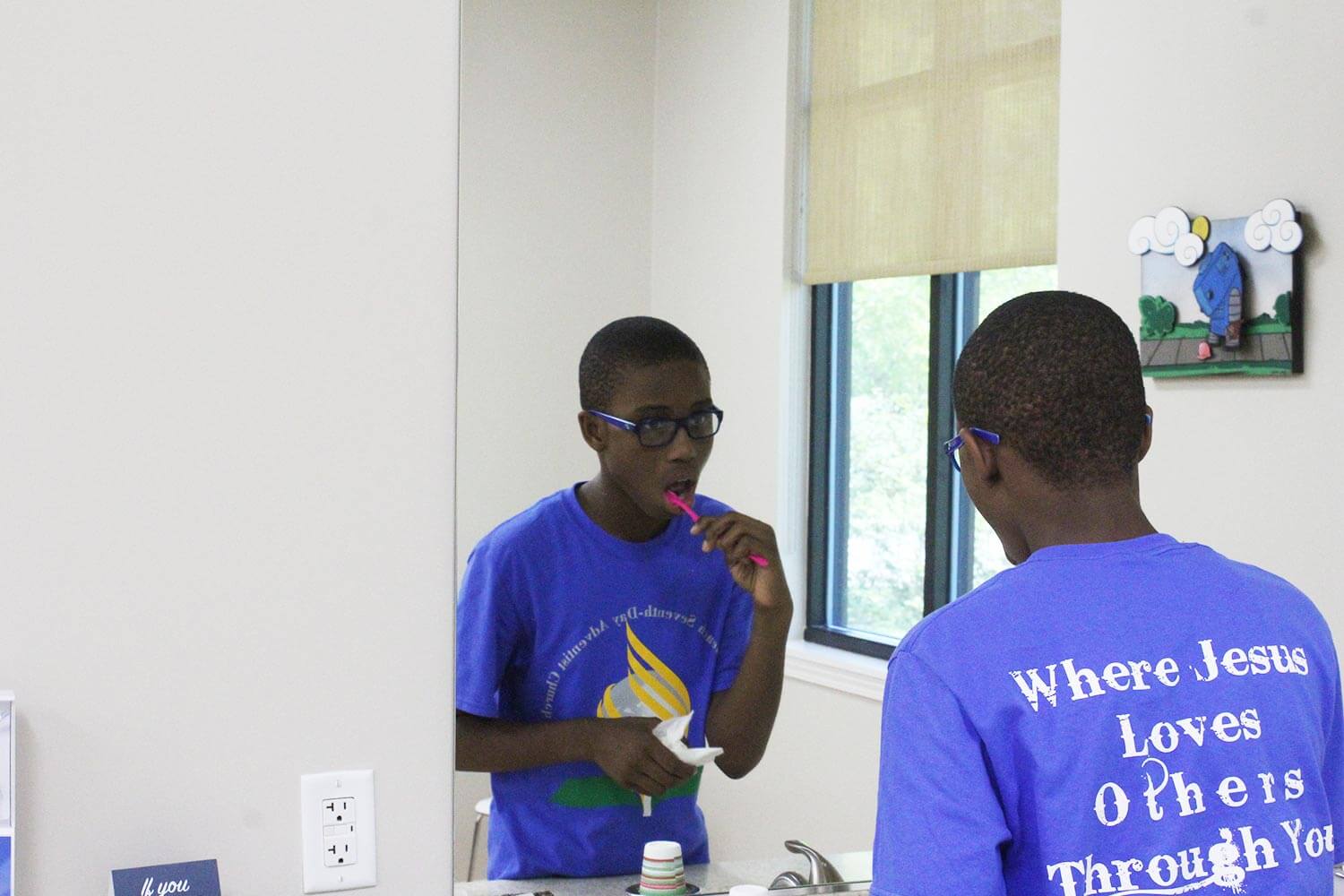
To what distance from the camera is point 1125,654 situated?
3.31 feet

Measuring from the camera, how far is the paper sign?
1.10 m

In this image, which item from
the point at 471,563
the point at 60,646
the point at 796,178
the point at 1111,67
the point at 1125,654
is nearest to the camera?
the point at 1125,654

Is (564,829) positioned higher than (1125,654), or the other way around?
(1125,654)

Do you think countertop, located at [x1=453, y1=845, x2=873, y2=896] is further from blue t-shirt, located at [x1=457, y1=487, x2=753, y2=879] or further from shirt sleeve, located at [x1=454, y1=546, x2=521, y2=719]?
shirt sleeve, located at [x1=454, y1=546, x2=521, y2=719]

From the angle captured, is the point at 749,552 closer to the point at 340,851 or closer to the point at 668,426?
the point at 668,426

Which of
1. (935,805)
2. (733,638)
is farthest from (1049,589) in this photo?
(733,638)

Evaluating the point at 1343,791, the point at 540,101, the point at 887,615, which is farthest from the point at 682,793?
the point at 540,101

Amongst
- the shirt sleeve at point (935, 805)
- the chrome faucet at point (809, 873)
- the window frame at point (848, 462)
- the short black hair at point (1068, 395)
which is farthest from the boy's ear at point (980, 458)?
the chrome faucet at point (809, 873)

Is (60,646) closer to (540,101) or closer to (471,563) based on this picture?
(471,563)

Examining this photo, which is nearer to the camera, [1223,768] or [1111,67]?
[1223,768]

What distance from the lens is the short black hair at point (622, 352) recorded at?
4.55 feet

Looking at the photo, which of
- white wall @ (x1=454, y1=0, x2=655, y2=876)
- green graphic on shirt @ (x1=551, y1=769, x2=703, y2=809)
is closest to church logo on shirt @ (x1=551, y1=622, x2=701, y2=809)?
green graphic on shirt @ (x1=551, y1=769, x2=703, y2=809)

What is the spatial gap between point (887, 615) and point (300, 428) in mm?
679

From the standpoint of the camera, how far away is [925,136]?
152 centimetres
